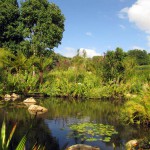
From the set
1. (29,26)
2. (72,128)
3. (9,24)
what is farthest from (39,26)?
(72,128)

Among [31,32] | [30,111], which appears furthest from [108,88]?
[31,32]

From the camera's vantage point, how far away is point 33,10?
78.6 feet

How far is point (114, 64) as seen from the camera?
18.8 m

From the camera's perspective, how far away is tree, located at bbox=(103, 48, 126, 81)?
61.2ft

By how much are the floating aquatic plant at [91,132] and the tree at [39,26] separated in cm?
1524

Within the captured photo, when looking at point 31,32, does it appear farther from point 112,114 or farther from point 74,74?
point 112,114

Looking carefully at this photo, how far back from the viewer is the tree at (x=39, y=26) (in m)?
23.6

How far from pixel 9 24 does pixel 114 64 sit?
11.7 m

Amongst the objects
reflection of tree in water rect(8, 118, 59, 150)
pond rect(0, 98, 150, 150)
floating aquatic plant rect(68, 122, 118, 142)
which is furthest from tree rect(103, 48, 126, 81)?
reflection of tree in water rect(8, 118, 59, 150)

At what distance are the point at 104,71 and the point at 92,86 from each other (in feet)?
A: 5.30

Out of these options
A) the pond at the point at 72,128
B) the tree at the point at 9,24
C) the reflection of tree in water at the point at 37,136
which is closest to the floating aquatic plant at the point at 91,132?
the pond at the point at 72,128

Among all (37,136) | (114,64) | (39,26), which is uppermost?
(39,26)

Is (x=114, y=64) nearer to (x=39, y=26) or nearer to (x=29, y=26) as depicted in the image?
(x=39, y=26)

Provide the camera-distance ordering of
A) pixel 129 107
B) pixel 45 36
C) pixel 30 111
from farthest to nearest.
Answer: pixel 45 36
pixel 30 111
pixel 129 107
